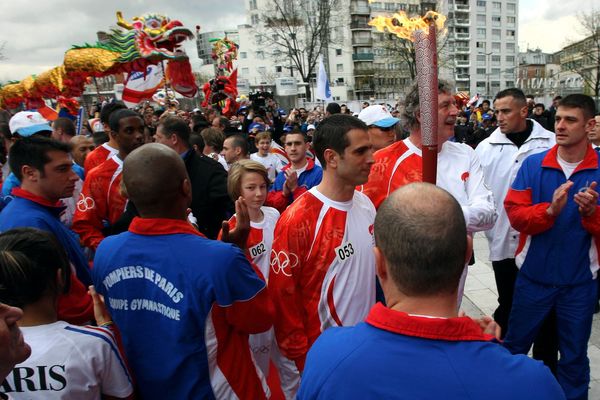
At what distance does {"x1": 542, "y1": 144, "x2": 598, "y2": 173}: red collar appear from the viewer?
9.60 ft

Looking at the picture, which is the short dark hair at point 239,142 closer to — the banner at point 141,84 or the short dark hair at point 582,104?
the short dark hair at point 582,104

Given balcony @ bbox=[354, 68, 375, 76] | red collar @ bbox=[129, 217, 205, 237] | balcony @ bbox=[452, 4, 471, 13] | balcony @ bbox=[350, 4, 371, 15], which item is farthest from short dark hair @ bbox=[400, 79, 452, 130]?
balcony @ bbox=[452, 4, 471, 13]

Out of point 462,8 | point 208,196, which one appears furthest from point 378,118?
point 462,8

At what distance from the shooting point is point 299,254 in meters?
2.32

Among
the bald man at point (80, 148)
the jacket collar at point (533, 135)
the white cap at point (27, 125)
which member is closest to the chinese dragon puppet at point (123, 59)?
the bald man at point (80, 148)

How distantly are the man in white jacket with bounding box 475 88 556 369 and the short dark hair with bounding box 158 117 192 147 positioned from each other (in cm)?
314

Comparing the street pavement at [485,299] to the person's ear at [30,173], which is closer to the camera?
the person's ear at [30,173]

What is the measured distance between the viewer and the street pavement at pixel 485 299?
351 cm

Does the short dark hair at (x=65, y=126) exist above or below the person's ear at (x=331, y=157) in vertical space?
above

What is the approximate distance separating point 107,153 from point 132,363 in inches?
116

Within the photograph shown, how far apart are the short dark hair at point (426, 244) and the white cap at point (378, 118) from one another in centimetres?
345

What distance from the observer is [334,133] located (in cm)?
256

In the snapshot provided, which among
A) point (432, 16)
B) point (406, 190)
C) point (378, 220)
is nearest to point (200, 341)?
point (378, 220)

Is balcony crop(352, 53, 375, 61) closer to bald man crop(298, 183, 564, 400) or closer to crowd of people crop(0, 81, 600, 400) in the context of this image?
crowd of people crop(0, 81, 600, 400)
